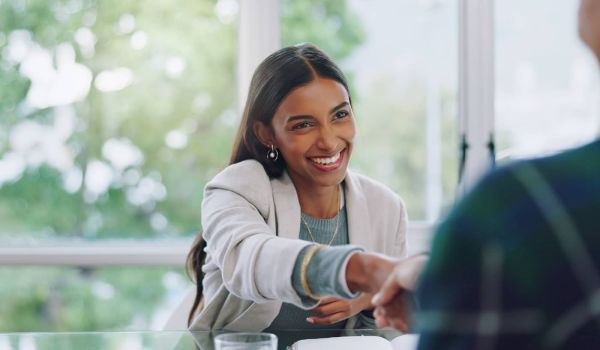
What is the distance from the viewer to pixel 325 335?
1.70m

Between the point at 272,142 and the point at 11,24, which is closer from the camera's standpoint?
the point at 272,142

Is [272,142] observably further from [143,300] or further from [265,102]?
[143,300]

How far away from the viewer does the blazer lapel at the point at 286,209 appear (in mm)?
1941

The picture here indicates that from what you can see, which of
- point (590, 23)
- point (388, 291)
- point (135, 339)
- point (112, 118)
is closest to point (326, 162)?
point (135, 339)

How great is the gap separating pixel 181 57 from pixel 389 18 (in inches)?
33.1

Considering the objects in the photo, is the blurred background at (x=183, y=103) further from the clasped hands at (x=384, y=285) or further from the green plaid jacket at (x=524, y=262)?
the green plaid jacket at (x=524, y=262)

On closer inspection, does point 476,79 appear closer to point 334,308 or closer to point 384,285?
point 334,308

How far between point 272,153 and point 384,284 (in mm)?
896

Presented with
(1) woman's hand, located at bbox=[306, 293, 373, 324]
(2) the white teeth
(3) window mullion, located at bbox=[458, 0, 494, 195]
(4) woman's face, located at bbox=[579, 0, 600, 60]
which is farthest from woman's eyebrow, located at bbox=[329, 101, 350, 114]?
(3) window mullion, located at bbox=[458, 0, 494, 195]

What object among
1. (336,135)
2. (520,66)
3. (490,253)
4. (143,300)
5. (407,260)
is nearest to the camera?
(490,253)

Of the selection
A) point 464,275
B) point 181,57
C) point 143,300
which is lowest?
point 143,300

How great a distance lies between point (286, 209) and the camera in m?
1.96

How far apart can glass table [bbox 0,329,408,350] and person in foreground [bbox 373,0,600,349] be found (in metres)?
1.06

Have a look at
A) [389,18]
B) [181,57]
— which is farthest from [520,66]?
[181,57]
